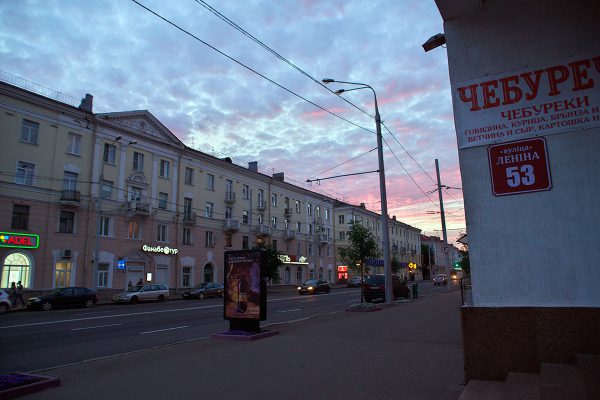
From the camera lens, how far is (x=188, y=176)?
4503 centimetres

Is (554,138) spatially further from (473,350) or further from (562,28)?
(473,350)

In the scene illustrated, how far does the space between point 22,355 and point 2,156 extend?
24.1 m

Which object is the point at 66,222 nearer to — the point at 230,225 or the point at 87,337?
the point at 230,225

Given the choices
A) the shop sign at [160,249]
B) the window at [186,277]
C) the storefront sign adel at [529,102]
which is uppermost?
the shop sign at [160,249]

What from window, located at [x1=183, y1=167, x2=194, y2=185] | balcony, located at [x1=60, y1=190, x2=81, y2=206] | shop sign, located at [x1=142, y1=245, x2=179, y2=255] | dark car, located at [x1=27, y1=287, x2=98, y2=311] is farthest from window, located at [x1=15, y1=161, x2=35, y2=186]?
window, located at [x1=183, y1=167, x2=194, y2=185]

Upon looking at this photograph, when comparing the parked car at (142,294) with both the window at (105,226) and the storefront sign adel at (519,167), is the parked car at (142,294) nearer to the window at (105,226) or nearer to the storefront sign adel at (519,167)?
the window at (105,226)

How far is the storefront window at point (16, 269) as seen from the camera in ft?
94.7

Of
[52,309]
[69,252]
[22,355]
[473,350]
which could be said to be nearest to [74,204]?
[69,252]

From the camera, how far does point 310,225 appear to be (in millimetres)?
66375

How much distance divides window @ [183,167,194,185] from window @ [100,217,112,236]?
381 inches

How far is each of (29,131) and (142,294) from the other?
13870mm

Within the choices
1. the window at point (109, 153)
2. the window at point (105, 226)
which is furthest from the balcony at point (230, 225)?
the window at point (109, 153)

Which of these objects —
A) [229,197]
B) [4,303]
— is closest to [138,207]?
[229,197]

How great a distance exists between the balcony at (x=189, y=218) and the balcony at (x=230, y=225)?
499 centimetres
